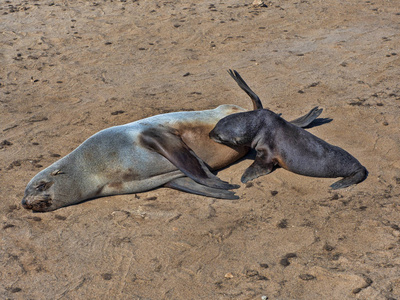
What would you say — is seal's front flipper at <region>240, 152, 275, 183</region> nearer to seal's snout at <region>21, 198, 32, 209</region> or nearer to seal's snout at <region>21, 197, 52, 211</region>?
seal's snout at <region>21, 197, 52, 211</region>

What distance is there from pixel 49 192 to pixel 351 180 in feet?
9.12

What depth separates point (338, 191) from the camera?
4590mm

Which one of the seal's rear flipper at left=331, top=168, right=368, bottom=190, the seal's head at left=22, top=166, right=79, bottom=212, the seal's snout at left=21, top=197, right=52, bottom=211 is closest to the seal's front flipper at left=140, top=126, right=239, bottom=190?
the seal's head at left=22, top=166, right=79, bottom=212

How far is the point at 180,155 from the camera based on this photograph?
473 centimetres

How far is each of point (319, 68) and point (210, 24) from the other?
2781mm

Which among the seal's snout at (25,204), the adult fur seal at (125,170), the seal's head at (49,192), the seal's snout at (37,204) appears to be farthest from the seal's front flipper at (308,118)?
the seal's snout at (25,204)

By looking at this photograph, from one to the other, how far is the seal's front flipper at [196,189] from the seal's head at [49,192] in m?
0.93

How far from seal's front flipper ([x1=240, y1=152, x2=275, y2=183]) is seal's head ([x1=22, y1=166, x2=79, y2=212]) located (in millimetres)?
1614

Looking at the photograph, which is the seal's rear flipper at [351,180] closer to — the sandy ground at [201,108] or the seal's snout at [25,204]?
the sandy ground at [201,108]

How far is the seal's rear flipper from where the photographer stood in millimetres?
4621

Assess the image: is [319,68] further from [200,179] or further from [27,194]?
[27,194]

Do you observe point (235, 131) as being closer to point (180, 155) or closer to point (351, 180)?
point (180, 155)

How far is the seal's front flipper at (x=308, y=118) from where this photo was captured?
Answer: 18.9ft

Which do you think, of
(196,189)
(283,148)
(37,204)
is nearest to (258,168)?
(283,148)
